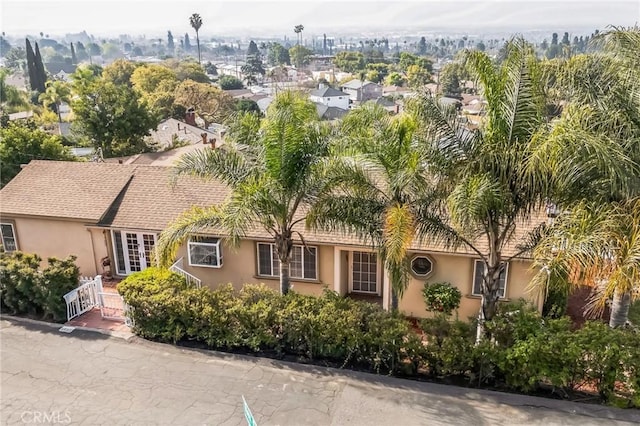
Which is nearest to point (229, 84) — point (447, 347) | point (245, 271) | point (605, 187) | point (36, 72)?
point (36, 72)

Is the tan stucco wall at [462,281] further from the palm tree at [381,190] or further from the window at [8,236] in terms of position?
the window at [8,236]

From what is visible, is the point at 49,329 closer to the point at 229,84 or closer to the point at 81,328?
the point at 81,328

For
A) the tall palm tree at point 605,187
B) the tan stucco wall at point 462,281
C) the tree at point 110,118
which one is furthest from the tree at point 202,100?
the tall palm tree at point 605,187

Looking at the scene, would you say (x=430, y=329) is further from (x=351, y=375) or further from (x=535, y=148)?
(x=535, y=148)

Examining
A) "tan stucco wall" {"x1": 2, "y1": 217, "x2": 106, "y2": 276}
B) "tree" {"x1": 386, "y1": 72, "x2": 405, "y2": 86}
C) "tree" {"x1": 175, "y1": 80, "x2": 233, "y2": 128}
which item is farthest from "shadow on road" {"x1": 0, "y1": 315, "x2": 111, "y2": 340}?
"tree" {"x1": 386, "y1": 72, "x2": 405, "y2": 86}

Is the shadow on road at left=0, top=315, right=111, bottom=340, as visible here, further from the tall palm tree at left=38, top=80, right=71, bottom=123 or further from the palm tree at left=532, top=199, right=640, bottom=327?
the tall palm tree at left=38, top=80, right=71, bottom=123

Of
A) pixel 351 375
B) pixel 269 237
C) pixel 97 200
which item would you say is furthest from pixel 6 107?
pixel 351 375

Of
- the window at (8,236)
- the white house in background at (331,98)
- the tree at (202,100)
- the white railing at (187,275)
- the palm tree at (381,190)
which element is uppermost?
the palm tree at (381,190)
